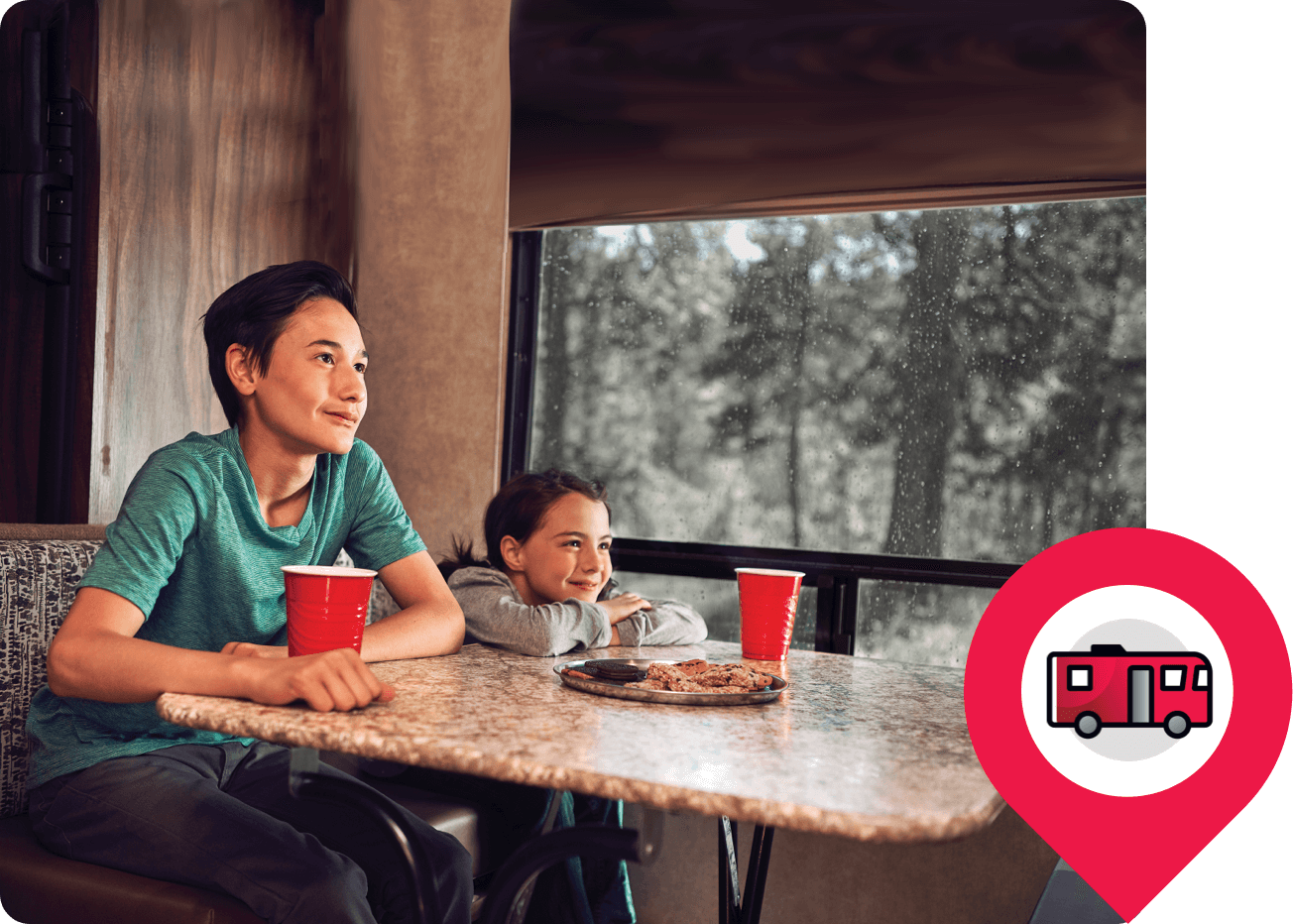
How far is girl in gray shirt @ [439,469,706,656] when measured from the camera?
5.00 ft

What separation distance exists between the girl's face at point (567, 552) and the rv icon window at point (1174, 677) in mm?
1044

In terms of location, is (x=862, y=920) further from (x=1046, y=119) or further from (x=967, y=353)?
(x=1046, y=119)

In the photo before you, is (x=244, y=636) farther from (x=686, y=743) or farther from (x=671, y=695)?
(x=686, y=743)

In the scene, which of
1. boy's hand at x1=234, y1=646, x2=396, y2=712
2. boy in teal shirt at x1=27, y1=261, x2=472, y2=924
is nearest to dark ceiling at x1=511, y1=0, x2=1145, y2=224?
boy in teal shirt at x1=27, y1=261, x2=472, y2=924

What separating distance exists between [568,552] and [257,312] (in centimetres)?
71

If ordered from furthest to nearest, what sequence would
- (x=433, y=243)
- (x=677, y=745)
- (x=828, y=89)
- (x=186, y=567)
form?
(x=433, y=243), (x=828, y=89), (x=186, y=567), (x=677, y=745)

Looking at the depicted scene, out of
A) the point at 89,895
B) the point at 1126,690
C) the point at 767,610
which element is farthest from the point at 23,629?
the point at 1126,690

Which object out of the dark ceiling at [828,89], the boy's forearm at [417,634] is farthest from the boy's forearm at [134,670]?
the dark ceiling at [828,89]

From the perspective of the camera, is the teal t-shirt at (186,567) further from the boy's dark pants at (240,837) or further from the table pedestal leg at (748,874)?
the table pedestal leg at (748,874)

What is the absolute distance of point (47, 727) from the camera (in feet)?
4.28

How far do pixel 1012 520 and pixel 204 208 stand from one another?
221 cm

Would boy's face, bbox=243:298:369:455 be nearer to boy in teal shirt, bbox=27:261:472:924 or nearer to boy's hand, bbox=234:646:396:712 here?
boy in teal shirt, bbox=27:261:472:924

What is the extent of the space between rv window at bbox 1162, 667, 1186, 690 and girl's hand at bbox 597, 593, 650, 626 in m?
0.86

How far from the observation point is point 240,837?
1149mm
